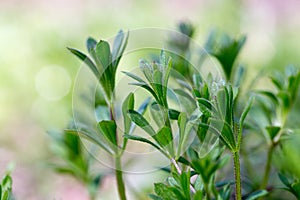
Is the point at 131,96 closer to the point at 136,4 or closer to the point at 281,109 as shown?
the point at 281,109

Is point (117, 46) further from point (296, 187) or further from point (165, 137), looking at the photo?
point (296, 187)

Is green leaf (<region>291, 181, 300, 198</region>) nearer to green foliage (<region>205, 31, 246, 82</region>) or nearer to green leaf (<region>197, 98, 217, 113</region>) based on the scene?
green leaf (<region>197, 98, 217, 113</region>)

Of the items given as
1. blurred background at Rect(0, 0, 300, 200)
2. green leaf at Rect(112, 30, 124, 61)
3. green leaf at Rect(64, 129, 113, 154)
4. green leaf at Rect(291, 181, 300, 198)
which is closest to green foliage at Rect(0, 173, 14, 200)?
green leaf at Rect(64, 129, 113, 154)

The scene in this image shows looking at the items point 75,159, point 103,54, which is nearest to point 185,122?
point 103,54

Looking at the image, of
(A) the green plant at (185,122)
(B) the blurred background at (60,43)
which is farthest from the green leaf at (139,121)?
(B) the blurred background at (60,43)

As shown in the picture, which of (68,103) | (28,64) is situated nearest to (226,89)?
(68,103)

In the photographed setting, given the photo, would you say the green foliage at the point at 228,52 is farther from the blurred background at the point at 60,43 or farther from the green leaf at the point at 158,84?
the blurred background at the point at 60,43
